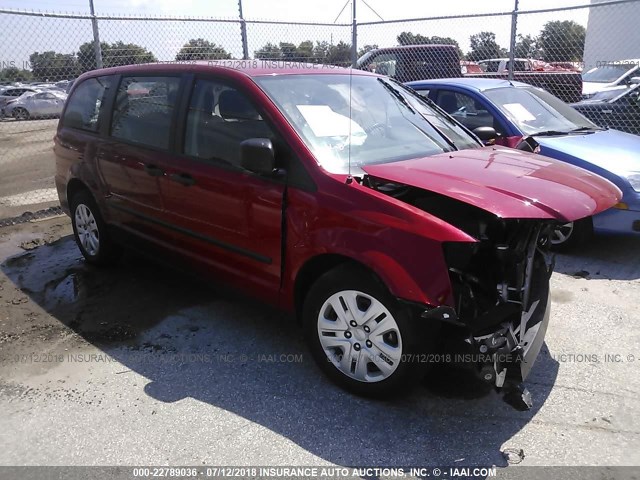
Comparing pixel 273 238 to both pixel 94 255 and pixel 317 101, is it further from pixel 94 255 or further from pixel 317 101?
pixel 94 255

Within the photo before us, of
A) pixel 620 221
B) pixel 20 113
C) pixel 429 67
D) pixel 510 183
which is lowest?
pixel 620 221

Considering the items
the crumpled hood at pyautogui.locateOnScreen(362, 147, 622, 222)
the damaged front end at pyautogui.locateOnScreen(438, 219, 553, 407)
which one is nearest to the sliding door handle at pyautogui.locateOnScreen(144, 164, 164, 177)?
the crumpled hood at pyautogui.locateOnScreen(362, 147, 622, 222)

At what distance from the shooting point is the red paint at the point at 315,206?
8.84 feet

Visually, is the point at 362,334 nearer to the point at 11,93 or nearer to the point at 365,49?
the point at 365,49

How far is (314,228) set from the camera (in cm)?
309

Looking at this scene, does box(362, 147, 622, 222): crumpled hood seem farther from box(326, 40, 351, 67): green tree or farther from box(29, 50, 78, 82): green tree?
box(326, 40, 351, 67): green tree

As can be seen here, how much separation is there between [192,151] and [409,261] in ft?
6.22

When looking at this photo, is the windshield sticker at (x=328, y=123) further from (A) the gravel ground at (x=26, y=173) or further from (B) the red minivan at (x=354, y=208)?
Answer: (A) the gravel ground at (x=26, y=173)

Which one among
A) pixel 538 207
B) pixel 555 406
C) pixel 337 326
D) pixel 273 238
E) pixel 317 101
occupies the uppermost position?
pixel 317 101

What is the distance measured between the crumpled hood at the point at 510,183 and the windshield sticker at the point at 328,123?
0.41m

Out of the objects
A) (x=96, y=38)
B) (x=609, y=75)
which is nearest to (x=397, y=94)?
(x=96, y=38)

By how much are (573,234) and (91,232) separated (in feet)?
15.3

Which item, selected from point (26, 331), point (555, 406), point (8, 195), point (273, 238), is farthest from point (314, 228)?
point (8, 195)

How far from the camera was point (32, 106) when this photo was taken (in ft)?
74.4
